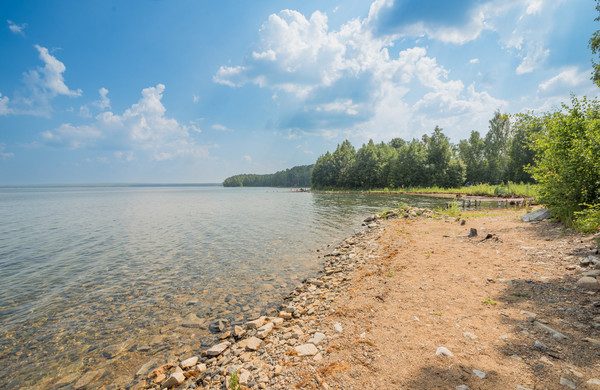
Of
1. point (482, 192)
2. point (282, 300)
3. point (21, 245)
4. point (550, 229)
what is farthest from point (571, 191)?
point (482, 192)

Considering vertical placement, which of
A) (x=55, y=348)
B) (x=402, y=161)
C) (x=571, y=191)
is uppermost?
(x=402, y=161)

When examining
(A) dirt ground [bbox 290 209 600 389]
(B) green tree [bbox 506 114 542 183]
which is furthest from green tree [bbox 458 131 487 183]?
(A) dirt ground [bbox 290 209 600 389]

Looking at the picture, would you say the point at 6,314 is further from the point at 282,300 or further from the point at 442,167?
the point at 442,167

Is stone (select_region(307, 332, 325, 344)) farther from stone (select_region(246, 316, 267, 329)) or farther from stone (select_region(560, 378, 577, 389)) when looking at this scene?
stone (select_region(560, 378, 577, 389))

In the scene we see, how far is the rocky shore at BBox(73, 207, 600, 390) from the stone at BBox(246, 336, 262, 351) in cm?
5

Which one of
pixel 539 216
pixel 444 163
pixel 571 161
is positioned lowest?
pixel 539 216

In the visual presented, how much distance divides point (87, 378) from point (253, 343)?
13.1ft

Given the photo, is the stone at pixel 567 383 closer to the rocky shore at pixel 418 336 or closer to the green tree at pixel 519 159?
the rocky shore at pixel 418 336

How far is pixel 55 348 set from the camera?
693 centimetres

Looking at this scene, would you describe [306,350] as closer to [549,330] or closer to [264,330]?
[264,330]

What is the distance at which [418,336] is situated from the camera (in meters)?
5.15

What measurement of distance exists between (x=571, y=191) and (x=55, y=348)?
2134 cm

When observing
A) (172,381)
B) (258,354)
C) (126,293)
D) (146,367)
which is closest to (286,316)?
(258,354)

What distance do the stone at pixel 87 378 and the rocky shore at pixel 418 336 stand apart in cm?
2
